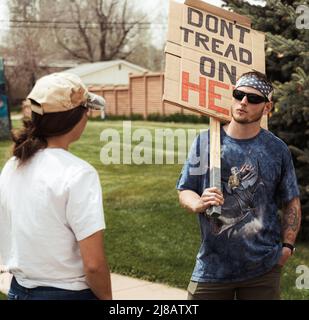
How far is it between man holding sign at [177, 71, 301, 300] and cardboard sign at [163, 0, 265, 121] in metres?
0.15

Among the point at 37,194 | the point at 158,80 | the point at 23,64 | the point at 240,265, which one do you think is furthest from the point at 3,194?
the point at 23,64

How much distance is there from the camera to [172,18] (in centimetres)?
336

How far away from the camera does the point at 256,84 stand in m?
3.21

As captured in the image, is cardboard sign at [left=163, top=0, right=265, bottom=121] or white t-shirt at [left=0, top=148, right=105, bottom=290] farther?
cardboard sign at [left=163, top=0, right=265, bottom=121]

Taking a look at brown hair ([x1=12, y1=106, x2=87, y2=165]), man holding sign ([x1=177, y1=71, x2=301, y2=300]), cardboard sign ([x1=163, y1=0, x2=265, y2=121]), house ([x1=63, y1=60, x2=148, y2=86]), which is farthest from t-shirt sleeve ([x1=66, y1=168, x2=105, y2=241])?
house ([x1=63, y1=60, x2=148, y2=86])

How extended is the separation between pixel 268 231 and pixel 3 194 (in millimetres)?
1330

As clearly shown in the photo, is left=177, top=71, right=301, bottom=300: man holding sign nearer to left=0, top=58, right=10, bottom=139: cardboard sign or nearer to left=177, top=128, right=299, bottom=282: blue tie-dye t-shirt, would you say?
left=177, top=128, right=299, bottom=282: blue tie-dye t-shirt

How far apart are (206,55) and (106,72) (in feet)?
147

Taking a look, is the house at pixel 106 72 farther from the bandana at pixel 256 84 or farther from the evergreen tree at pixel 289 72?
the bandana at pixel 256 84

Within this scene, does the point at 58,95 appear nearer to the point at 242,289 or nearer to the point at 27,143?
the point at 27,143

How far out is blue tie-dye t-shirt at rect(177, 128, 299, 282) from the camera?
309cm

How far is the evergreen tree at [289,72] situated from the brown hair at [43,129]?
408cm

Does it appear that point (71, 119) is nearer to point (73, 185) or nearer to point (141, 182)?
point (73, 185)

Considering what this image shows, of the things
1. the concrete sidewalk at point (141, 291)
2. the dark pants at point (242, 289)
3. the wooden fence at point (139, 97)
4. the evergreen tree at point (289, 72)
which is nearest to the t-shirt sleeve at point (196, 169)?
the dark pants at point (242, 289)
